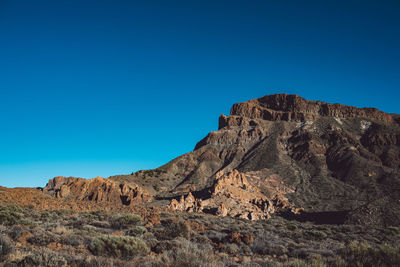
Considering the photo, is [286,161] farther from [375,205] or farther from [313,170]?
[375,205]

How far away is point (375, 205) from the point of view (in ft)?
123

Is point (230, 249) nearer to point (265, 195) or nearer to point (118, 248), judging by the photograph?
point (118, 248)

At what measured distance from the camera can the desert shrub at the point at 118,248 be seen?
8.97m

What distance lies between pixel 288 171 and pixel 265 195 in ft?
66.5

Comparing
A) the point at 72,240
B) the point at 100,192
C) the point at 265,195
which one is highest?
the point at 100,192

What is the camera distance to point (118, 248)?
922 cm

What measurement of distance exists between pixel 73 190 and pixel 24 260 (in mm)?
40260

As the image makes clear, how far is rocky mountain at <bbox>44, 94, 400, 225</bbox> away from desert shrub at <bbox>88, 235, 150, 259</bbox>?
28066mm

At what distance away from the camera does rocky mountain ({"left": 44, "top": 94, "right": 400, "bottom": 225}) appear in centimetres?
4253

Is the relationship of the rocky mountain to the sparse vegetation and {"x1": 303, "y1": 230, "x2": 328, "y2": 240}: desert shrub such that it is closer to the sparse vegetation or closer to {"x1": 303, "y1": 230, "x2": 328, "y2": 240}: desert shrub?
{"x1": 303, "y1": 230, "x2": 328, "y2": 240}: desert shrub

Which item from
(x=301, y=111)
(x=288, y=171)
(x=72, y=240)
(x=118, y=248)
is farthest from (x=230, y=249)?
(x=301, y=111)

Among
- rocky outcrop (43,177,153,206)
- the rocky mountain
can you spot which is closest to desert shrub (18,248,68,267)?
the rocky mountain

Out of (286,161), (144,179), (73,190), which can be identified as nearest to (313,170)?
(286,161)

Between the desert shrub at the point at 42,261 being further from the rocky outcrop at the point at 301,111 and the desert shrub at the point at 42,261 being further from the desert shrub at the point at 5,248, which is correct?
the rocky outcrop at the point at 301,111
